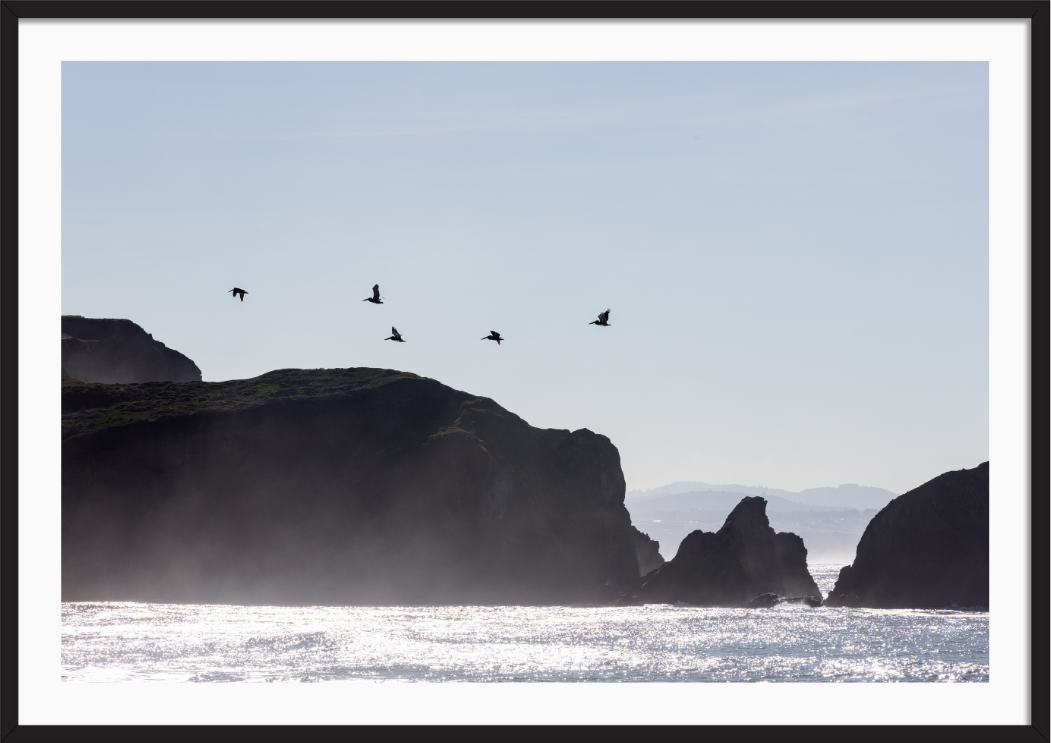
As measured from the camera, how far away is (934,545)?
8894cm

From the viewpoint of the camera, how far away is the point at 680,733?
45.3ft

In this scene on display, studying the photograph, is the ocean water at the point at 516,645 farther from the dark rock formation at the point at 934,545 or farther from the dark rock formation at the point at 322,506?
the dark rock formation at the point at 322,506

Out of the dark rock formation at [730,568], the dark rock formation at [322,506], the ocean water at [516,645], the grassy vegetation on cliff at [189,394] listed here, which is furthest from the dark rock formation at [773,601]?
the grassy vegetation on cliff at [189,394]

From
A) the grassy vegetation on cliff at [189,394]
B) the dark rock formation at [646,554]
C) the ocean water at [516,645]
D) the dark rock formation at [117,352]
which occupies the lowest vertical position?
the dark rock formation at [646,554]

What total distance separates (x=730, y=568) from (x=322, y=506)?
44423 millimetres

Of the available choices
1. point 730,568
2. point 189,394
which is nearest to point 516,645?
point 730,568

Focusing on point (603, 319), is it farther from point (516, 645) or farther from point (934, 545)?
point (934, 545)

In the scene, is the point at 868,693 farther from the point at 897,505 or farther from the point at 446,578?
the point at 446,578

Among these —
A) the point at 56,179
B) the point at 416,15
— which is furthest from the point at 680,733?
the point at 56,179

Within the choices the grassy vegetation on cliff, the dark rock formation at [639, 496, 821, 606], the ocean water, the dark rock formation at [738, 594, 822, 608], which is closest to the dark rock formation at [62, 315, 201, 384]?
the grassy vegetation on cliff

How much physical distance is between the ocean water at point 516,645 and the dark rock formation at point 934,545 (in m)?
3.48

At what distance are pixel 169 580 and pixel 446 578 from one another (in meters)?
28.5

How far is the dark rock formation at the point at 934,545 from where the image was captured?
87438 mm

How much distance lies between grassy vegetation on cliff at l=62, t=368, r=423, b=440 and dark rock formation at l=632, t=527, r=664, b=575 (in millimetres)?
35583
